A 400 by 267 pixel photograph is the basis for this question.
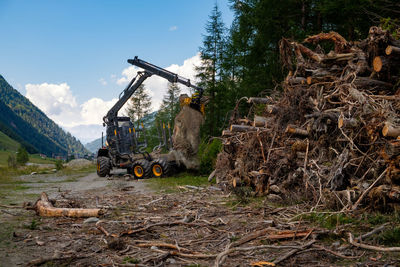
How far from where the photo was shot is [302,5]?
17281 mm

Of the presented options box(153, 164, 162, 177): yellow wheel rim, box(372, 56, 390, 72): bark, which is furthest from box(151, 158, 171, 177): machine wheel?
box(372, 56, 390, 72): bark

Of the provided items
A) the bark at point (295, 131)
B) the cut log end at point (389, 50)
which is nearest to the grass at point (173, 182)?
the bark at point (295, 131)

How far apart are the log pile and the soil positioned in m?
0.81

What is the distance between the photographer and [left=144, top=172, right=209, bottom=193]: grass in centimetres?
1126

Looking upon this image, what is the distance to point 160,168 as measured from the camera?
15039mm

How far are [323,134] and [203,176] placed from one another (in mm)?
8689

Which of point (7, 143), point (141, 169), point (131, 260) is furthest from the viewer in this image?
point (7, 143)

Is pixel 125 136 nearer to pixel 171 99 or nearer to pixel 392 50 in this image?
pixel 392 50

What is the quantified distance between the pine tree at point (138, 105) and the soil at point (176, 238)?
107 ft

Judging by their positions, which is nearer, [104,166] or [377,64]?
[377,64]

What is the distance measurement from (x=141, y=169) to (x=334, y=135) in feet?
33.6

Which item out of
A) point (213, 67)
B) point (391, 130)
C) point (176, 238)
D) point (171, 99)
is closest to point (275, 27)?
point (213, 67)

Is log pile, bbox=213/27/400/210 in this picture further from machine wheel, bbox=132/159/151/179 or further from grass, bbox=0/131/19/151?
grass, bbox=0/131/19/151

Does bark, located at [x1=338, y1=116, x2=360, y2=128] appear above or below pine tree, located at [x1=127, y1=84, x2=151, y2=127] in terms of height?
below
